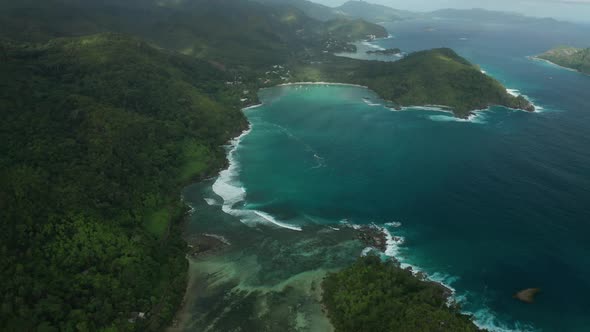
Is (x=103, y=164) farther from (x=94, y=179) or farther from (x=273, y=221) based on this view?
(x=273, y=221)

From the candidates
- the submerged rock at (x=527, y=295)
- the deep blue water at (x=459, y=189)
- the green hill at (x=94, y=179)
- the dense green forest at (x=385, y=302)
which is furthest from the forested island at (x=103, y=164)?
the submerged rock at (x=527, y=295)

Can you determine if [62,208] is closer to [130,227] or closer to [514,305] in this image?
[130,227]

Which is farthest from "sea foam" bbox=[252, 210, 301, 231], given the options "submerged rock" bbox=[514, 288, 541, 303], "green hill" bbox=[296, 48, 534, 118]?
"green hill" bbox=[296, 48, 534, 118]

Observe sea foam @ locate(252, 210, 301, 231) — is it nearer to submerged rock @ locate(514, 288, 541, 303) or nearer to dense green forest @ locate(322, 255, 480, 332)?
dense green forest @ locate(322, 255, 480, 332)

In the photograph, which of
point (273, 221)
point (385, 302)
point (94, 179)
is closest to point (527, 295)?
point (385, 302)

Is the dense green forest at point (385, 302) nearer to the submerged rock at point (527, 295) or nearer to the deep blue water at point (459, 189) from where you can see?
the deep blue water at point (459, 189)

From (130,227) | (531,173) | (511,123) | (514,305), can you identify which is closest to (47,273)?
(130,227)
